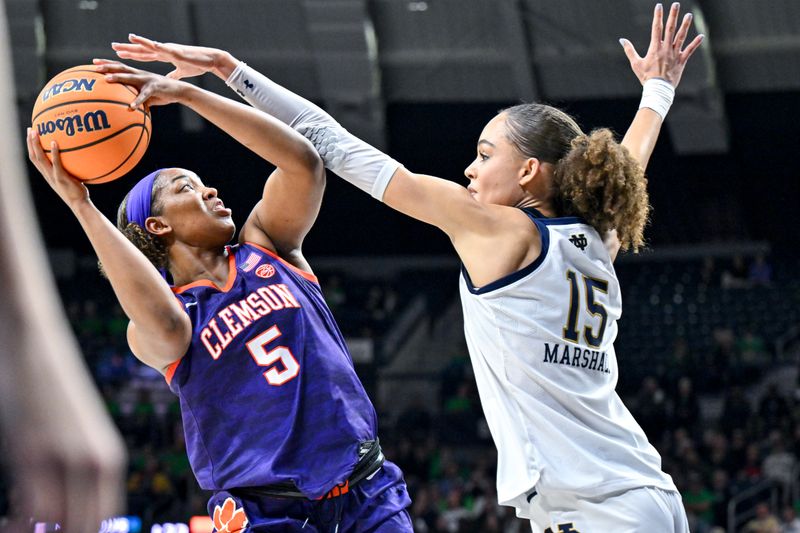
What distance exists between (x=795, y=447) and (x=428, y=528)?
17.0 ft

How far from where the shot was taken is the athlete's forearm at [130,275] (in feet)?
10.5

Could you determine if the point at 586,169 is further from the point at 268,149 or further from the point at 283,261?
the point at 283,261

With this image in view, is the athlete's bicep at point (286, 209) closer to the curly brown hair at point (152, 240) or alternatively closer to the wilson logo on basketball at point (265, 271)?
the wilson logo on basketball at point (265, 271)

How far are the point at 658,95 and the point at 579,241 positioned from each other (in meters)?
1.11

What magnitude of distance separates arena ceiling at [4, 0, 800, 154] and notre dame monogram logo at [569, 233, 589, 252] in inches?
493

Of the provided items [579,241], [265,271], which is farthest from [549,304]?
[265,271]

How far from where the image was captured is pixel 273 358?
3410 mm

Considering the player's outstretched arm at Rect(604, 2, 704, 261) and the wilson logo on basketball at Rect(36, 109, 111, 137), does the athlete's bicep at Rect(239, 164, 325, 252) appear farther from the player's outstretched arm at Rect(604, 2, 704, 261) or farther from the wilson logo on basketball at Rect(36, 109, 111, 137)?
the player's outstretched arm at Rect(604, 2, 704, 261)

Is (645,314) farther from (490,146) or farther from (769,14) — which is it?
(490,146)

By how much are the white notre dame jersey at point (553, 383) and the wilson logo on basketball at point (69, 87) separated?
4.63 feet

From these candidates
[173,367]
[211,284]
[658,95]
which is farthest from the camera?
[658,95]

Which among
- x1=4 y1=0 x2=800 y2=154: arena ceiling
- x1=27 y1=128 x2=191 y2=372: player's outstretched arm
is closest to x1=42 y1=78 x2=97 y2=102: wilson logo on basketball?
x1=27 y1=128 x2=191 y2=372: player's outstretched arm

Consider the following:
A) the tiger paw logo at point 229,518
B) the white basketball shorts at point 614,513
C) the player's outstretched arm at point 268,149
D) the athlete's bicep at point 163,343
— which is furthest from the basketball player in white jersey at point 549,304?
the tiger paw logo at point 229,518

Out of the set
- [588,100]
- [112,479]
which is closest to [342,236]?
[588,100]
